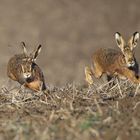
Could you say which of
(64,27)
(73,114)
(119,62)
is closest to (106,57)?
(119,62)

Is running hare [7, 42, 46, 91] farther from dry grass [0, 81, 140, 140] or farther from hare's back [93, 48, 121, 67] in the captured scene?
dry grass [0, 81, 140, 140]

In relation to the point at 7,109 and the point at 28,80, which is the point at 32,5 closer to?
the point at 28,80

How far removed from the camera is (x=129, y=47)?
11539mm

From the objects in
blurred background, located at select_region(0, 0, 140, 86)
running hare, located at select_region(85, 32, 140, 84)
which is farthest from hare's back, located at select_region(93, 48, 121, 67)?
blurred background, located at select_region(0, 0, 140, 86)

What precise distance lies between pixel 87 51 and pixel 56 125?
16267 millimetres

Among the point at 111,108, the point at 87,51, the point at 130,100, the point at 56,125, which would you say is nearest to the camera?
the point at 56,125

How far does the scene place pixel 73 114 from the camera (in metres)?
7.98

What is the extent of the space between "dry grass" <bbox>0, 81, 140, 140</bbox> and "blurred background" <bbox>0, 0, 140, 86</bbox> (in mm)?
11324

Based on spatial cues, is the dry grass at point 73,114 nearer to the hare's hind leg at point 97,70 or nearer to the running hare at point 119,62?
the running hare at point 119,62

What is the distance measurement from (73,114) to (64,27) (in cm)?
1845

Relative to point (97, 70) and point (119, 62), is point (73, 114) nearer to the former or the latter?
point (119, 62)

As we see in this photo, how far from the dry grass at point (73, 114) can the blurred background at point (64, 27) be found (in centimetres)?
1132

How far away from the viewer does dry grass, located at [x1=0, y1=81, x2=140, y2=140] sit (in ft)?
23.5

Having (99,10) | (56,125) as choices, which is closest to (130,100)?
(56,125)
